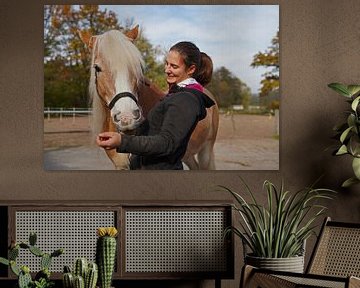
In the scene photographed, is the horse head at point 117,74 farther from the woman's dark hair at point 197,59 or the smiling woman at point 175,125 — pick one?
the woman's dark hair at point 197,59

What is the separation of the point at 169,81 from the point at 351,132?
1.36 metres

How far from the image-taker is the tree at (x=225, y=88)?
6.32 m

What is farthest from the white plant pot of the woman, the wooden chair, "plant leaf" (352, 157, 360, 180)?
the woman

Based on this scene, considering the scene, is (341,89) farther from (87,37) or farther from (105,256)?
(105,256)


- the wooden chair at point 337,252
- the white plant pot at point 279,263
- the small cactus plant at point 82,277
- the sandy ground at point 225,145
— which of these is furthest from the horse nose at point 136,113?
the small cactus plant at point 82,277

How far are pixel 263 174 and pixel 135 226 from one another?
107cm

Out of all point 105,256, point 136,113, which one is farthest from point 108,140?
point 105,256

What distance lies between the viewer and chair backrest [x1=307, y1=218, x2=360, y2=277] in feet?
16.5

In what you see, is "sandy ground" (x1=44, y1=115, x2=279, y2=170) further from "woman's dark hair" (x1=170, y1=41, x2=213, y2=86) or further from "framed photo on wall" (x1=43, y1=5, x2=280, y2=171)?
"woman's dark hair" (x1=170, y1=41, x2=213, y2=86)

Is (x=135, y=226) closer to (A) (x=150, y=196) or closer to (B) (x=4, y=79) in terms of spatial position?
(A) (x=150, y=196)

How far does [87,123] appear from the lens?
632cm

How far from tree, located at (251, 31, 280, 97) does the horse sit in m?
0.39

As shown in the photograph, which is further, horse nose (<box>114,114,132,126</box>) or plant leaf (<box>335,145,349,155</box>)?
horse nose (<box>114,114,132,126</box>)

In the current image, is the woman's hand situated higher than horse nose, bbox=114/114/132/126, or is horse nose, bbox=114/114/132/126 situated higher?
horse nose, bbox=114/114/132/126
